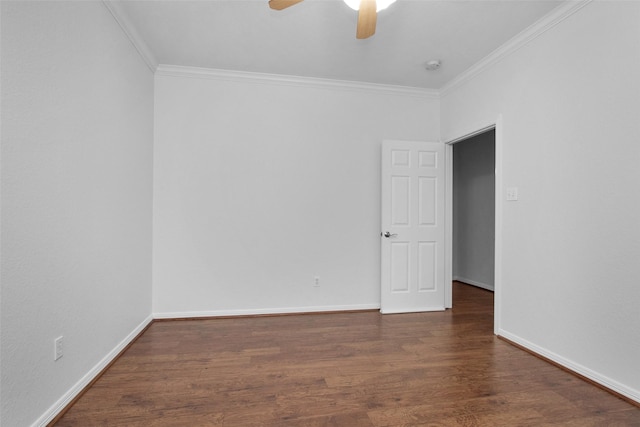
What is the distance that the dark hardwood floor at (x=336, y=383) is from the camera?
1776 mm

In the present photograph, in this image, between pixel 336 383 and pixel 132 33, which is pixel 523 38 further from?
pixel 132 33

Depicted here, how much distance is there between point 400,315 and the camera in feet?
11.9

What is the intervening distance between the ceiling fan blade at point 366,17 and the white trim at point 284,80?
1588 mm

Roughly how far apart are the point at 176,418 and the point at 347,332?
1725mm

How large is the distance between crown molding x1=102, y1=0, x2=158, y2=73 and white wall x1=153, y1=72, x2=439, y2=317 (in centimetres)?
24

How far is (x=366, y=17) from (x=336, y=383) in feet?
8.02

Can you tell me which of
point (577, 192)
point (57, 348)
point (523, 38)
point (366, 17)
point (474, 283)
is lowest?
point (474, 283)

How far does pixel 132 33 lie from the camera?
271 cm

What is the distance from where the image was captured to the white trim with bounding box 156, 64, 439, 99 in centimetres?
343

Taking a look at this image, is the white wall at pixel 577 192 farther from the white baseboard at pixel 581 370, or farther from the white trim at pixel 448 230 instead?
the white trim at pixel 448 230

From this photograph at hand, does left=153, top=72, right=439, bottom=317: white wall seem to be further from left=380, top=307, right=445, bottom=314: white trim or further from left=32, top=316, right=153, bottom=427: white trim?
left=32, top=316, right=153, bottom=427: white trim

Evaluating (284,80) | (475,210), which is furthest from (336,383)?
(475,210)

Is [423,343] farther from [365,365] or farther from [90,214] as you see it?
[90,214]

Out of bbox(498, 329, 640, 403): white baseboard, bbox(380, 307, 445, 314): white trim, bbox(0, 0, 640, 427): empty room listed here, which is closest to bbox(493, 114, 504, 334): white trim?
bbox(0, 0, 640, 427): empty room
